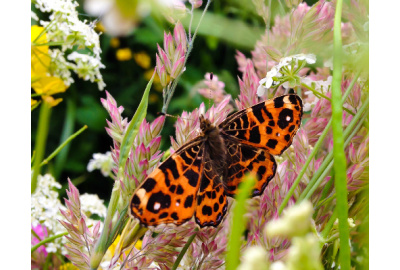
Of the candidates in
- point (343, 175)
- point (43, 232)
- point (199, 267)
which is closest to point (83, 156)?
point (43, 232)

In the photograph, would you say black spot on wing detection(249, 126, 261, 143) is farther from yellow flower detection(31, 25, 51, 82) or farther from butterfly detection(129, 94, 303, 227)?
yellow flower detection(31, 25, 51, 82)

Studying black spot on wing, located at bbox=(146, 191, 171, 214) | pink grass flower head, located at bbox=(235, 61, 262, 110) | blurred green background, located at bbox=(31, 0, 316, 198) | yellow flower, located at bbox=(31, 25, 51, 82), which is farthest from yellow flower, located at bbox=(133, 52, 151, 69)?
black spot on wing, located at bbox=(146, 191, 171, 214)

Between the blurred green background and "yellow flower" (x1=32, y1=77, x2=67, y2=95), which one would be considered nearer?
"yellow flower" (x1=32, y1=77, x2=67, y2=95)

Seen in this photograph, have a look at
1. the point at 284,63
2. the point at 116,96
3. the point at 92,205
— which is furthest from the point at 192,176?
the point at 116,96

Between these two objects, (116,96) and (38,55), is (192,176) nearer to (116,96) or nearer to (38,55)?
(38,55)

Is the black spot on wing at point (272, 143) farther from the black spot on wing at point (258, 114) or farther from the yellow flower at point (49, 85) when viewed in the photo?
the yellow flower at point (49, 85)

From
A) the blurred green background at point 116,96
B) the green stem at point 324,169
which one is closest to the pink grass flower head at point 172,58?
the green stem at point 324,169
